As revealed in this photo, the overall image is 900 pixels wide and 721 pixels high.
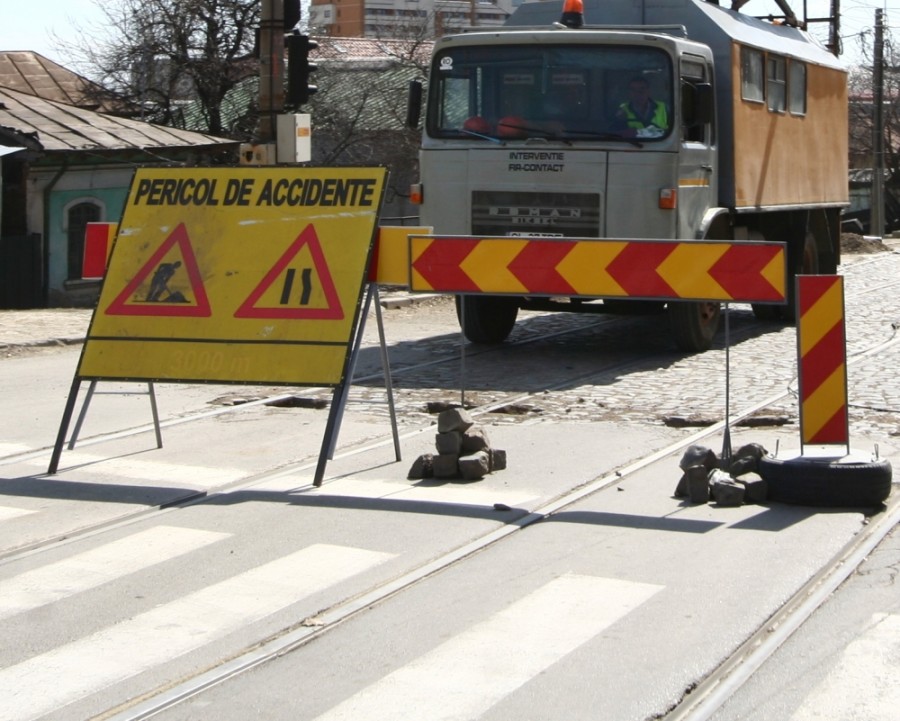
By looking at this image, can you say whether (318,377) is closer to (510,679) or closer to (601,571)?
(601,571)

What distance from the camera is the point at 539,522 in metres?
6.96

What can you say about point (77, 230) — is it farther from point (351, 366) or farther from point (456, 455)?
point (456, 455)

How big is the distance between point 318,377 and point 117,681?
3375mm

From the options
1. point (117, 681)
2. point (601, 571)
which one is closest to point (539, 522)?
point (601, 571)

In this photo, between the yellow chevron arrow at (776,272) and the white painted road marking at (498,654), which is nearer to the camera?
the white painted road marking at (498,654)

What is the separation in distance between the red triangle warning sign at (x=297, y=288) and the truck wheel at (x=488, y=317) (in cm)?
637

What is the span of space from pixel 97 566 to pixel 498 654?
A: 6.79ft

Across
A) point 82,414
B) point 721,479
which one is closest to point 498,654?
point 721,479

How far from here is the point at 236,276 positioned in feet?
26.9

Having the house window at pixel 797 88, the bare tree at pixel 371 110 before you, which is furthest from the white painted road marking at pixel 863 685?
the bare tree at pixel 371 110

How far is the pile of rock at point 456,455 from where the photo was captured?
25.9 ft

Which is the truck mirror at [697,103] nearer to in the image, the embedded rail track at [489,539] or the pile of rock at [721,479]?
the embedded rail track at [489,539]

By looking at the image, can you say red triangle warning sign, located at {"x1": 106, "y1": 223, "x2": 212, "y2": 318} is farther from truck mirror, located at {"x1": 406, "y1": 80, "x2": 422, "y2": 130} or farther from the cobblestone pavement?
truck mirror, located at {"x1": 406, "y1": 80, "x2": 422, "y2": 130}

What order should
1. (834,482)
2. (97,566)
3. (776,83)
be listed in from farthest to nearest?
(776,83), (834,482), (97,566)
